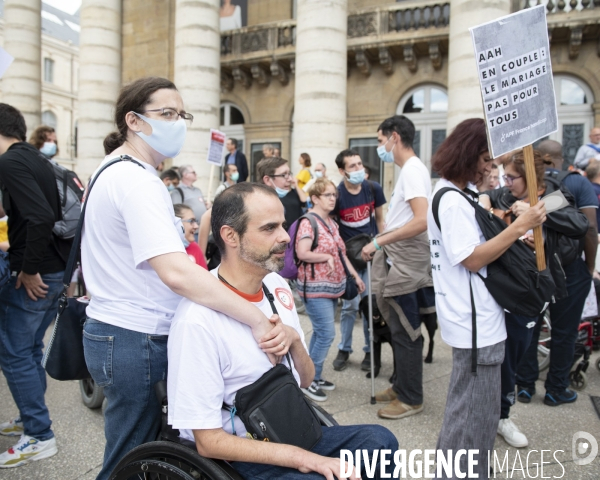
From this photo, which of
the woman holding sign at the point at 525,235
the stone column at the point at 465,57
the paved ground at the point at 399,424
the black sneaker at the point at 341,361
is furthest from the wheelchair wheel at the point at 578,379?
the stone column at the point at 465,57

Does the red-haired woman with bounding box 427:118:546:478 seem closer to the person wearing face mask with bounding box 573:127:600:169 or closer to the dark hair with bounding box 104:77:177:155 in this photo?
the dark hair with bounding box 104:77:177:155

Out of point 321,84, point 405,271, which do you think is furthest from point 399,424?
point 321,84

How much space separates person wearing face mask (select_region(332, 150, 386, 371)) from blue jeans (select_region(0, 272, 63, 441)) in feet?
9.11

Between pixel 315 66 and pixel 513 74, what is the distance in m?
9.46

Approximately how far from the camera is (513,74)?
106 inches

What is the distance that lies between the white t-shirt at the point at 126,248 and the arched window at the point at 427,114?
13896 mm

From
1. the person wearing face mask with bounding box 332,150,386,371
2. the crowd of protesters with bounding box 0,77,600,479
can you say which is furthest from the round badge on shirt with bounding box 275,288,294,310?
the person wearing face mask with bounding box 332,150,386,371

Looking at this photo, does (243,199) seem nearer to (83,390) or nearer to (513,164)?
(513,164)

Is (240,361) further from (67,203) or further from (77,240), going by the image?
(67,203)

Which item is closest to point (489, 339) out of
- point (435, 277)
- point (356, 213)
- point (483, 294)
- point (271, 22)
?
point (483, 294)

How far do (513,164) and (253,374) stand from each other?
2420mm

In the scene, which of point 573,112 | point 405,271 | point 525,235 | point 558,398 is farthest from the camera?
point 573,112

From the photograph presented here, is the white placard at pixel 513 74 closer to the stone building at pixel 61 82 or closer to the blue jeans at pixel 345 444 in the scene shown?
the blue jeans at pixel 345 444

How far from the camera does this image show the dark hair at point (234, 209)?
6.57ft
